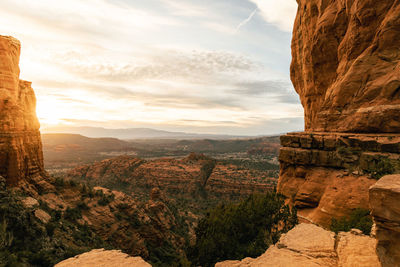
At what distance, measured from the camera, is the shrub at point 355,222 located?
34.0 feet

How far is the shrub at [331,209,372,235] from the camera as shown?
1038 cm

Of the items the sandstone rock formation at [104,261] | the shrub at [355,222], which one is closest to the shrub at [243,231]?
the shrub at [355,222]

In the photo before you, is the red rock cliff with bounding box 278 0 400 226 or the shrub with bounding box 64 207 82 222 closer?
the red rock cliff with bounding box 278 0 400 226

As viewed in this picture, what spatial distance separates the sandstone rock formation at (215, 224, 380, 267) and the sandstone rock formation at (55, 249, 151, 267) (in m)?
3.79

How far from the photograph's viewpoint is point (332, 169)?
16234 millimetres

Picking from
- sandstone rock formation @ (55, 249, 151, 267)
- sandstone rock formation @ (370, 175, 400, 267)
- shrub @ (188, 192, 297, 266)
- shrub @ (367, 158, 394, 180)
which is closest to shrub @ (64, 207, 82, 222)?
shrub @ (188, 192, 297, 266)

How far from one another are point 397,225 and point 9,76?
31986 mm

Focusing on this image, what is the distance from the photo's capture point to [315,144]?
57.9 feet

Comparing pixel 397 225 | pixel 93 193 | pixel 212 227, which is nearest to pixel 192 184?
pixel 93 193

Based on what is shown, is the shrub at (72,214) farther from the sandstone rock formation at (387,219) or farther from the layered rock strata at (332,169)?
the sandstone rock formation at (387,219)

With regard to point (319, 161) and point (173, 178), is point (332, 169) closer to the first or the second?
point (319, 161)

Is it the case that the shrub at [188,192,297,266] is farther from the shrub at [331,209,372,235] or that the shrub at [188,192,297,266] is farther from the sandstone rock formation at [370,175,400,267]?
the sandstone rock formation at [370,175,400,267]

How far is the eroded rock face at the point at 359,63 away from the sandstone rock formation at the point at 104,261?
19.0 metres

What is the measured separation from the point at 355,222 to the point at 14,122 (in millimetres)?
32305
